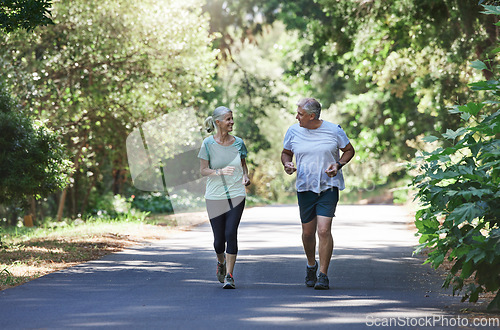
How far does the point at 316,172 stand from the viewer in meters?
9.20

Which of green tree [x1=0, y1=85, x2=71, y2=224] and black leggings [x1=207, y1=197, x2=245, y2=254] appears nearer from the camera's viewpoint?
black leggings [x1=207, y1=197, x2=245, y2=254]

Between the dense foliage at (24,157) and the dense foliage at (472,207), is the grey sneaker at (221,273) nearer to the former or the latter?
the dense foliage at (472,207)

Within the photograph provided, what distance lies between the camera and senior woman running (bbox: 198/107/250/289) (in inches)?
363

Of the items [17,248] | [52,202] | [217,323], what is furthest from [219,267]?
[52,202]

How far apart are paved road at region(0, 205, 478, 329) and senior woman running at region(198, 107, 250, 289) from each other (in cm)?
49

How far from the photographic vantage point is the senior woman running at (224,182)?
9.22 m

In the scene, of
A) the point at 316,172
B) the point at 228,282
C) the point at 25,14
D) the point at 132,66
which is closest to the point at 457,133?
the point at 316,172

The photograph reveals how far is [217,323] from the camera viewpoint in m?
6.83

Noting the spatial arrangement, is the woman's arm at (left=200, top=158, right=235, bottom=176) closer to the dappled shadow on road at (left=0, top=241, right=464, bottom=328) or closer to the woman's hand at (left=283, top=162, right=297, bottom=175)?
the woman's hand at (left=283, top=162, right=297, bottom=175)

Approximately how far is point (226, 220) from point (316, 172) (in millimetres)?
1174

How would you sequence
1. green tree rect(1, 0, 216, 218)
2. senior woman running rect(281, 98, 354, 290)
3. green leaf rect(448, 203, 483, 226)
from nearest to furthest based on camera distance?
green leaf rect(448, 203, 483, 226), senior woman running rect(281, 98, 354, 290), green tree rect(1, 0, 216, 218)

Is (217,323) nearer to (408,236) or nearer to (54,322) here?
(54,322)

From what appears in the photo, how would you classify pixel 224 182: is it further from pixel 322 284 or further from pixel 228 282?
pixel 322 284

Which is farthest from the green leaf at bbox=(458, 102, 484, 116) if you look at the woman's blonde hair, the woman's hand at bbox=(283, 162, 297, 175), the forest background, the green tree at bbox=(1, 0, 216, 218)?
the green tree at bbox=(1, 0, 216, 218)
